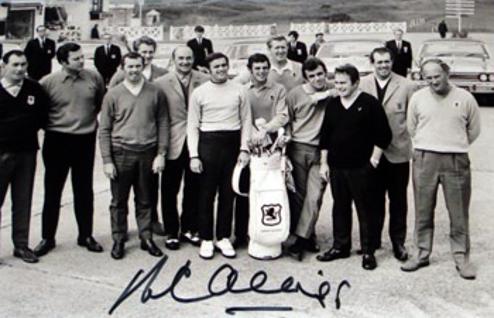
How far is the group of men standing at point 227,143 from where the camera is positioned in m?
5.57

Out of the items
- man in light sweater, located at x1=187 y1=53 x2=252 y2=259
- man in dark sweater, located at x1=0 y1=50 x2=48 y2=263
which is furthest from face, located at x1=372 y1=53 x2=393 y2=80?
man in dark sweater, located at x1=0 y1=50 x2=48 y2=263

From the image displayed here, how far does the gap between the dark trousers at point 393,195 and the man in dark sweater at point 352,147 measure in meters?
0.15

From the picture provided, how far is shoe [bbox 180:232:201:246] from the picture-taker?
20.5ft

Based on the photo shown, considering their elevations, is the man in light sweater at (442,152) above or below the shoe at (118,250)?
above

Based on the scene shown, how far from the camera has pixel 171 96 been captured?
612cm

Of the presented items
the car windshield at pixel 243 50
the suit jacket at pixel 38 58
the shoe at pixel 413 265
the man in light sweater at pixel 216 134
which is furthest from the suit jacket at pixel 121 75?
the car windshield at pixel 243 50

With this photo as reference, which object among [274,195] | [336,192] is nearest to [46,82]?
[274,195]

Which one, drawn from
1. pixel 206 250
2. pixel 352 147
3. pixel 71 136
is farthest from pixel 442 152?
pixel 71 136

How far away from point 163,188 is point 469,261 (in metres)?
2.58

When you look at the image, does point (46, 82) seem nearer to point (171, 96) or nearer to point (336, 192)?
point (171, 96)

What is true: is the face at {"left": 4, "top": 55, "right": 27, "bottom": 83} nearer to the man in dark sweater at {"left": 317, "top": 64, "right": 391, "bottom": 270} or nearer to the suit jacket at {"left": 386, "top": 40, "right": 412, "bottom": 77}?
the man in dark sweater at {"left": 317, "top": 64, "right": 391, "bottom": 270}

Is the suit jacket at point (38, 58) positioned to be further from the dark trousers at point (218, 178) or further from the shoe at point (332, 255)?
the shoe at point (332, 255)
